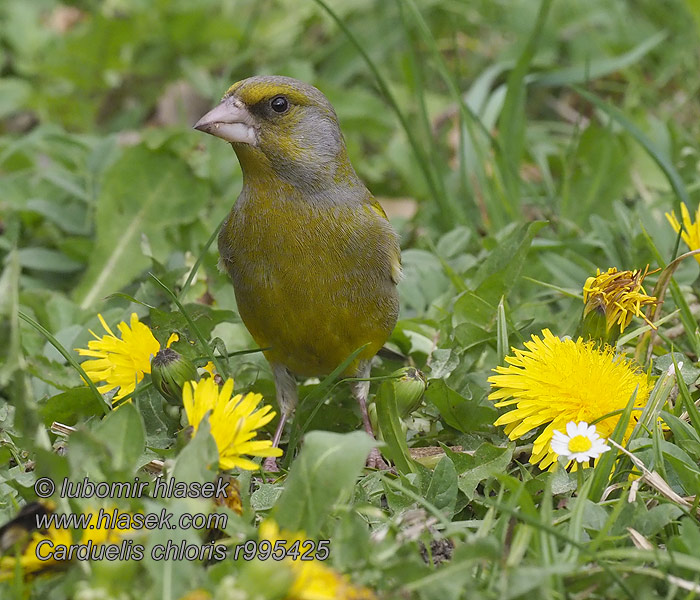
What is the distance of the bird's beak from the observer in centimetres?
321

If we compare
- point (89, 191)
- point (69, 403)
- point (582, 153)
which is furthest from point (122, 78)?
point (69, 403)

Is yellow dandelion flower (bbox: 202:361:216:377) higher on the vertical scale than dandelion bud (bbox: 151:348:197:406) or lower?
lower

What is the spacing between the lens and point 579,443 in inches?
99.9

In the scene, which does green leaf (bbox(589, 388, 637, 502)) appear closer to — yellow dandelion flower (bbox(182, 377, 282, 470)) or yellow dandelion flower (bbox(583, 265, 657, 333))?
yellow dandelion flower (bbox(583, 265, 657, 333))

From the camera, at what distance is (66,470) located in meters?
2.08

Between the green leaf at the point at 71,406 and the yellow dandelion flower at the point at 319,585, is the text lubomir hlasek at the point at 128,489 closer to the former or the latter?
the yellow dandelion flower at the point at 319,585

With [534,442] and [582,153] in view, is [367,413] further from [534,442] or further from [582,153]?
[582,153]

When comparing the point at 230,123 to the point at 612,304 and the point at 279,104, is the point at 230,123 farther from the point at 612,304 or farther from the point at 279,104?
the point at 612,304

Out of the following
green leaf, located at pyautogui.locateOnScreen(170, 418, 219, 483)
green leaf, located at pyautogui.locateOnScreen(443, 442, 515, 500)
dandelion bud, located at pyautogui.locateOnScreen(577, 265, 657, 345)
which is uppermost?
dandelion bud, located at pyautogui.locateOnScreen(577, 265, 657, 345)

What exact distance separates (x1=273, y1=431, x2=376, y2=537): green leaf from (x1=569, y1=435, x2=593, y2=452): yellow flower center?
596 mm

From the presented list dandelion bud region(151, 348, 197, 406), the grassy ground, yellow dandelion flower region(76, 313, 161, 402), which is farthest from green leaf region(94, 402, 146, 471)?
yellow dandelion flower region(76, 313, 161, 402)

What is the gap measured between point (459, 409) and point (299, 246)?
0.75 metres

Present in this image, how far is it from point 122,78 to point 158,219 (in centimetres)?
242

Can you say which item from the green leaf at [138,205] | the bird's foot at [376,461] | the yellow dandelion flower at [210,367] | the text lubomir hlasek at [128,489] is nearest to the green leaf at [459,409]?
the bird's foot at [376,461]
